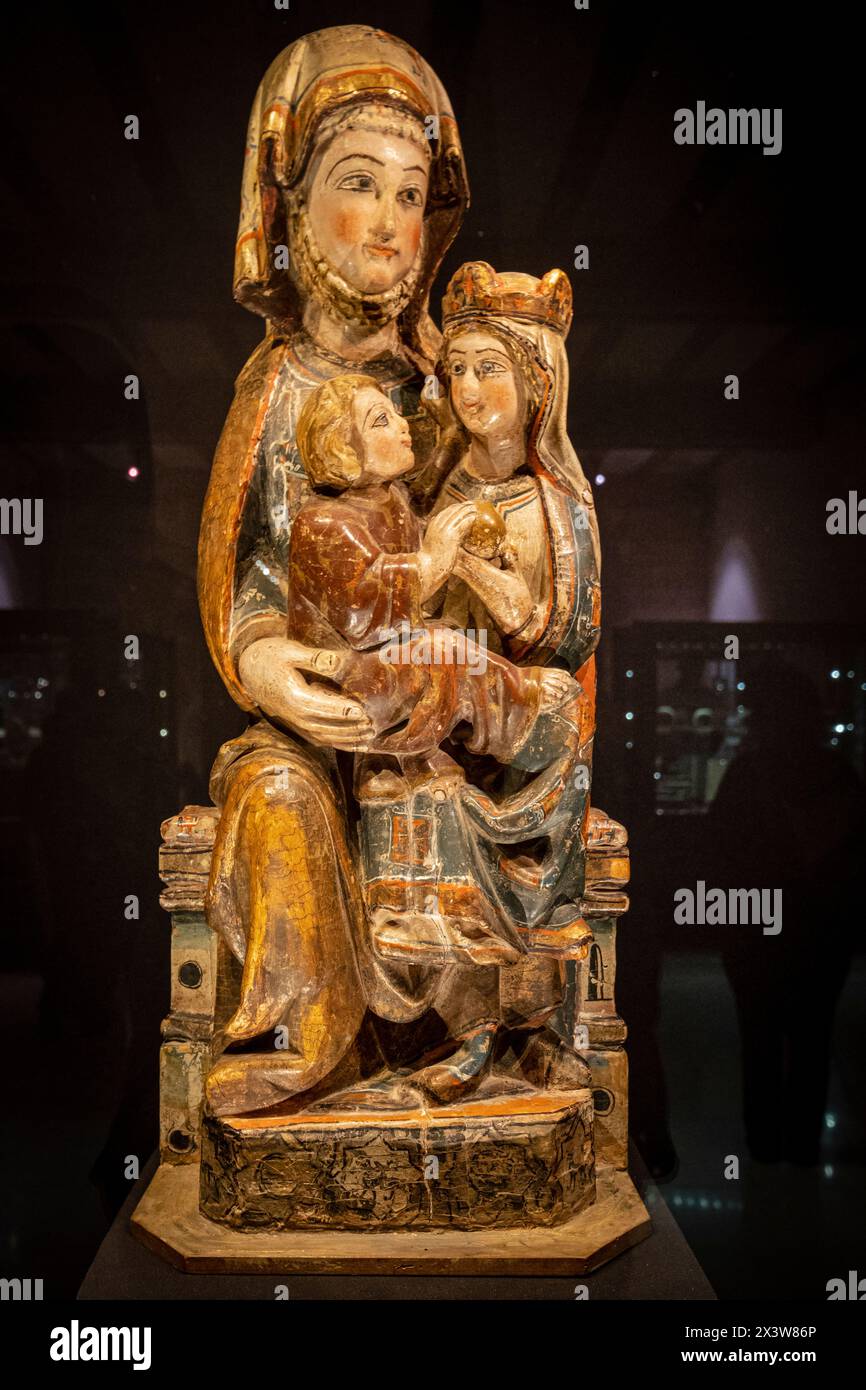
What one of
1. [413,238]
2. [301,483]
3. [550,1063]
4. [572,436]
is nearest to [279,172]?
[413,238]

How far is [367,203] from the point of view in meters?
3.13

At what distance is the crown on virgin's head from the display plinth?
1896mm

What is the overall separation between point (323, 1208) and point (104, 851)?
140 centimetres

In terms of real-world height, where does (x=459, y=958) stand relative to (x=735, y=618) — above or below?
below

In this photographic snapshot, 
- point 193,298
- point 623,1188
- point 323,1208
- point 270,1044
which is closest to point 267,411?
point 193,298

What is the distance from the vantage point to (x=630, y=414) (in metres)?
3.90

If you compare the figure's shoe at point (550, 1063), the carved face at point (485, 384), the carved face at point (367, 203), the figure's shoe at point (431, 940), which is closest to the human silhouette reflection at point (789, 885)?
the figure's shoe at point (550, 1063)

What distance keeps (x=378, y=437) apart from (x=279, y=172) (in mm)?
699

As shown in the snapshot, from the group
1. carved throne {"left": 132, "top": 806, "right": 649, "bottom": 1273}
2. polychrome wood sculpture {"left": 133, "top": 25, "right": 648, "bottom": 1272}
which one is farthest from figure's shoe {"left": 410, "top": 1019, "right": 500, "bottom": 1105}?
carved throne {"left": 132, "top": 806, "right": 649, "bottom": 1273}

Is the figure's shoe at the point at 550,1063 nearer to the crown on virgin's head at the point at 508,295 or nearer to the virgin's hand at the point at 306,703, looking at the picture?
the virgin's hand at the point at 306,703

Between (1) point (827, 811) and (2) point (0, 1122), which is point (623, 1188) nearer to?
(1) point (827, 811)

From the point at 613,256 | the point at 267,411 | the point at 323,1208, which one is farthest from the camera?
the point at 613,256

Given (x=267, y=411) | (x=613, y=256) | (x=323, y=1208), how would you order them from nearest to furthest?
(x=323, y=1208) < (x=267, y=411) < (x=613, y=256)

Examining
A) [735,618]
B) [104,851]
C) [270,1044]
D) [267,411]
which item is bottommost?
[270,1044]
